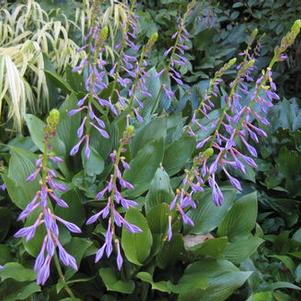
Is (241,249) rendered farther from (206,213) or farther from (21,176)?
(21,176)

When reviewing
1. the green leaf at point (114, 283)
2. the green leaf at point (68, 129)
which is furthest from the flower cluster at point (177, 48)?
the green leaf at point (114, 283)

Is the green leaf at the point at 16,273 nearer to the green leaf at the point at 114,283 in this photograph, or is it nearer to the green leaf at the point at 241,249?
the green leaf at the point at 114,283

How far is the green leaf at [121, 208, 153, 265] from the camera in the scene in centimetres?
194

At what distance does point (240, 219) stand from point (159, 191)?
1.31 ft

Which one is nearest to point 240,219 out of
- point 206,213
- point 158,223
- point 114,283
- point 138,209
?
point 206,213

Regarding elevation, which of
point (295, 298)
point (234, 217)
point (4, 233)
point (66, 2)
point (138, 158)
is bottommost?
point (295, 298)

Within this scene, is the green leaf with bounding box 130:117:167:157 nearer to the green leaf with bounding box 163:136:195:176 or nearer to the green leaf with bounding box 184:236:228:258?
the green leaf with bounding box 163:136:195:176

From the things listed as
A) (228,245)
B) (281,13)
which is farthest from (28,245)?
(281,13)

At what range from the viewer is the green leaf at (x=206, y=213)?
7.29ft

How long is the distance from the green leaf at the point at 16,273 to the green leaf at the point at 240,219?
848 mm

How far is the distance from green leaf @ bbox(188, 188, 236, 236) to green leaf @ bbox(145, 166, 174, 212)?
0.14m

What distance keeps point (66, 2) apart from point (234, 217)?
7.62 feet

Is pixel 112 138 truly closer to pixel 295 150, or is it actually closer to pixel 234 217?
pixel 234 217

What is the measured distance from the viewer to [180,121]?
9.08 feet
